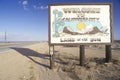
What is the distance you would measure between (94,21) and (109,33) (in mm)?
1320

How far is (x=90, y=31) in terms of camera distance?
1384 cm

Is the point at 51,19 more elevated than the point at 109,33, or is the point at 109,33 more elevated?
the point at 51,19

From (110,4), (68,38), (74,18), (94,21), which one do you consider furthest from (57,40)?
(110,4)

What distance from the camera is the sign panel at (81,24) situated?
13.5 metres

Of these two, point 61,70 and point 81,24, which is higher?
point 81,24

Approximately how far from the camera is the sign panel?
13500 millimetres

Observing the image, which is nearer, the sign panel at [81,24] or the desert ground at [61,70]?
the desert ground at [61,70]

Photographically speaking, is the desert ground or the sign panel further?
the sign panel

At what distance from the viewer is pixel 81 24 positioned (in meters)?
13.8

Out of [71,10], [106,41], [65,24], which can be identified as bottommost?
[106,41]

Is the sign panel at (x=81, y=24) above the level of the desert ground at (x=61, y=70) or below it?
above

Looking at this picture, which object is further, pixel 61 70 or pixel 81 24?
pixel 81 24

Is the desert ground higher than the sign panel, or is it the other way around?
the sign panel

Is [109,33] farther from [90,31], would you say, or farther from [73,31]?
[73,31]
